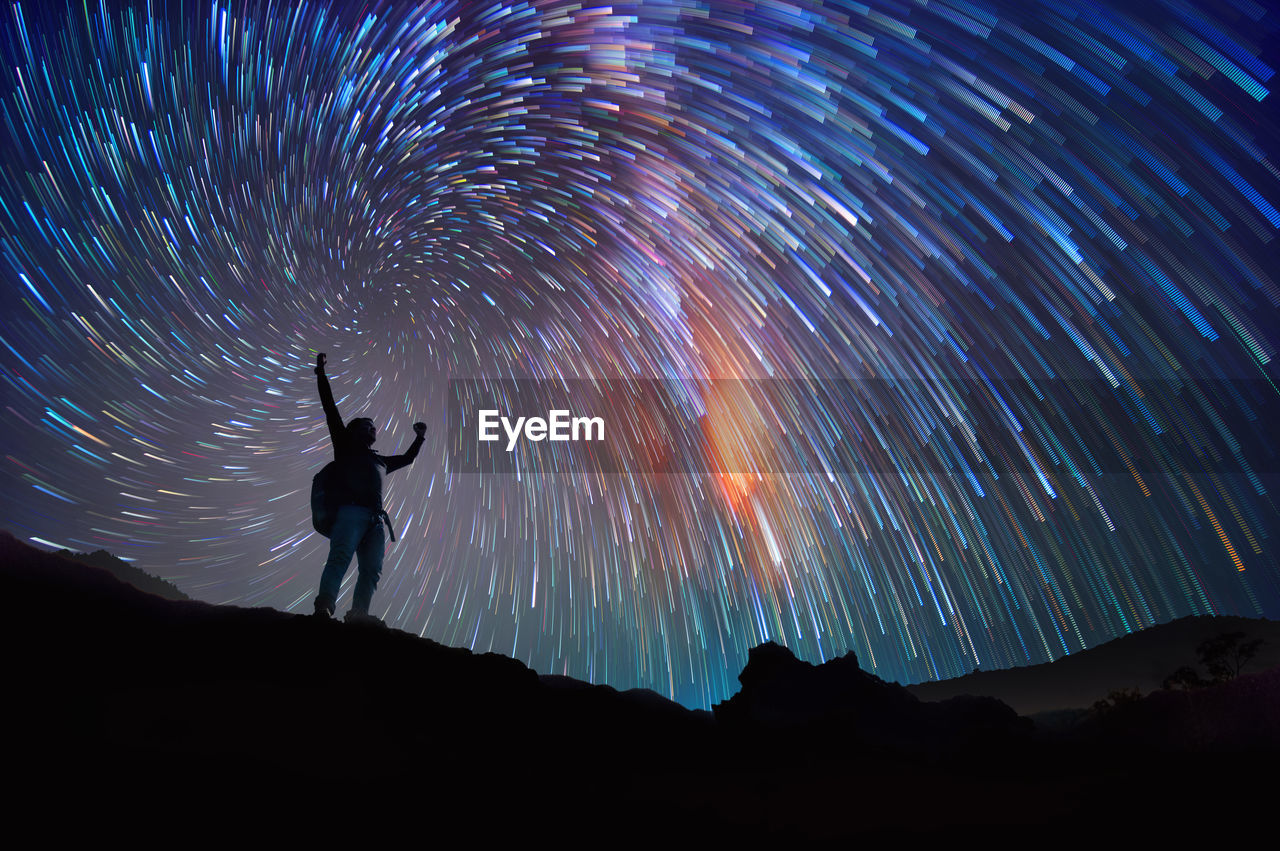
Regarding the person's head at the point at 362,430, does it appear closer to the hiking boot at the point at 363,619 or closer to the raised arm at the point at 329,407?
the raised arm at the point at 329,407

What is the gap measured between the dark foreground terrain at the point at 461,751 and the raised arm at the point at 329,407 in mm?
2755

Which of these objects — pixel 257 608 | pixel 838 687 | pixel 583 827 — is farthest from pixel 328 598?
pixel 838 687

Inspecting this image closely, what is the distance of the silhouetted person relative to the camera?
872 cm

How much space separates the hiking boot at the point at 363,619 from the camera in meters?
8.08

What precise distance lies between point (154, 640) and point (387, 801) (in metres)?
4.01

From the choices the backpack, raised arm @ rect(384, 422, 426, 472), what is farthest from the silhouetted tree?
the backpack

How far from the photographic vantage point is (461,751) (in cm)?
576

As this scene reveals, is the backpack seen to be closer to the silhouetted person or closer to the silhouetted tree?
the silhouetted person

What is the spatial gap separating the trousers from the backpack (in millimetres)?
157

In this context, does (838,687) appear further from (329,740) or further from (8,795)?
(8,795)

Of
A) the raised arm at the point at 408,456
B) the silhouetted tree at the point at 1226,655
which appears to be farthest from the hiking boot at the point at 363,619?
the silhouetted tree at the point at 1226,655

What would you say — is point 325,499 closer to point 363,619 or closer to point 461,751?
point 363,619

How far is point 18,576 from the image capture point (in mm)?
7156

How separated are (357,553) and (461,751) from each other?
15.3 ft
